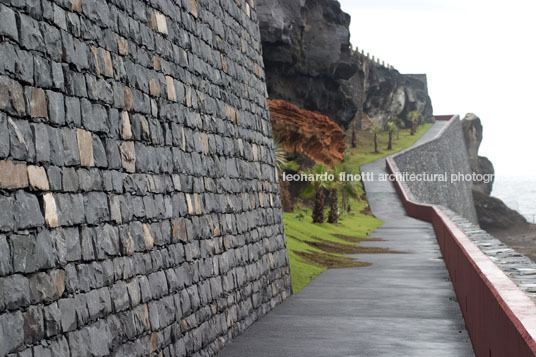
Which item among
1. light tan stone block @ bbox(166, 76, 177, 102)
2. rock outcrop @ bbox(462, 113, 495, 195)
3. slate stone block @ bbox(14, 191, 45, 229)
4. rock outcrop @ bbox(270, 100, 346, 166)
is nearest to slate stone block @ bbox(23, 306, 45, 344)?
slate stone block @ bbox(14, 191, 45, 229)

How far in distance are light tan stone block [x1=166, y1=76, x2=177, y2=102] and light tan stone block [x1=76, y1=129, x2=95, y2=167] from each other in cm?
→ 192

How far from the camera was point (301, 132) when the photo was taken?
111ft

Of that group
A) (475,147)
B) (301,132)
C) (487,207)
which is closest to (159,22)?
(301,132)

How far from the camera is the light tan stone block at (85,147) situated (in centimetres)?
579

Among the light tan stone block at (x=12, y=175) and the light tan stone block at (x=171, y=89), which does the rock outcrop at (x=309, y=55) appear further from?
the light tan stone block at (x=12, y=175)

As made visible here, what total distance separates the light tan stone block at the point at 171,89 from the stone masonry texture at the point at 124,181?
0.03 m

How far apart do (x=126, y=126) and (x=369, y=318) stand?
5.39 meters

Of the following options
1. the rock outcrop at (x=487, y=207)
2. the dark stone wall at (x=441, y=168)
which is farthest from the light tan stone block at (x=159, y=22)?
the rock outcrop at (x=487, y=207)

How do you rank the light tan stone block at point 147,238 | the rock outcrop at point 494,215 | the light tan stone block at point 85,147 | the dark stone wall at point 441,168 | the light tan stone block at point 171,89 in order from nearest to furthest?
the light tan stone block at point 85,147
the light tan stone block at point 147,238
the light tan stone block at point 171,89
the dark stone wall at point 441,168
the rock outcrop at point 494,215

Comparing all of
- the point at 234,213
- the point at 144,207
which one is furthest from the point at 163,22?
the point at 234,213

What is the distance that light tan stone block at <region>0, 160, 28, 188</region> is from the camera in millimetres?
4754

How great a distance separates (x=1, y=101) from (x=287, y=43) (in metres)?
32.7

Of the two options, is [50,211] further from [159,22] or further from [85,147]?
[159,22]

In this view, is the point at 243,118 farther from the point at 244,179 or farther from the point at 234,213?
the point at 234,213
